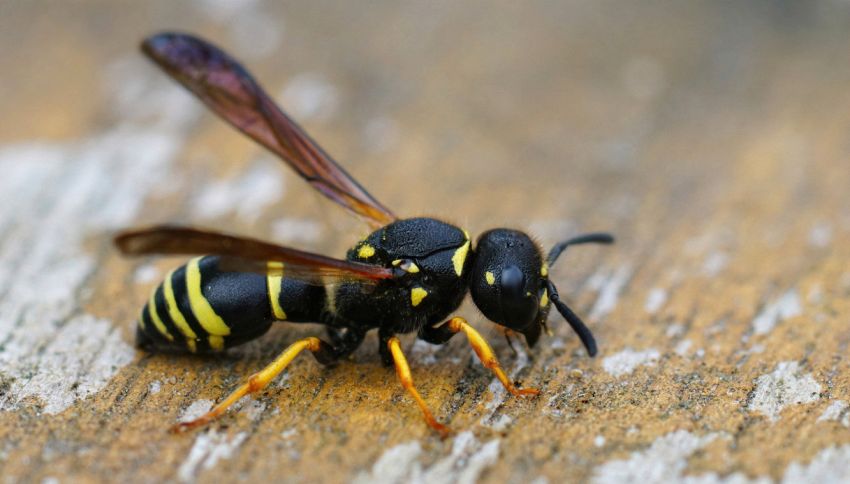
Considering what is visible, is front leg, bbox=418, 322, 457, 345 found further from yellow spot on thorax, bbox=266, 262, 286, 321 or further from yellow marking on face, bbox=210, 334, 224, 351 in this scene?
yellow marking on face, bbox=210, 334, 224, 351

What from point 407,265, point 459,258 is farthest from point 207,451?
point 459,258

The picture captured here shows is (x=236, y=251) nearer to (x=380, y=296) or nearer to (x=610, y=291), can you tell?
(x=380, y=296)

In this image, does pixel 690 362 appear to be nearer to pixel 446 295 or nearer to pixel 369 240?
pixel 446 295

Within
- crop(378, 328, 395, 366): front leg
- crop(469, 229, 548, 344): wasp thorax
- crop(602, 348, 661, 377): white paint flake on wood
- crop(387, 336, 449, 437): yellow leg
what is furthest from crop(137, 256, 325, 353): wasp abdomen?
crop(602, 348, 661, 377): white paint flake on wood

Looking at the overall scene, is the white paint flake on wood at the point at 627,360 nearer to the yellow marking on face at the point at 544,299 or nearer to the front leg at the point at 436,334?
the yellow marking on face at the point at 544,299

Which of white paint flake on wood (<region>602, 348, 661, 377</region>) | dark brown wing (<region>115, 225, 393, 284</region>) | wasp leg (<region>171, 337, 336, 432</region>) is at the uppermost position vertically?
dark brown wing (<region>115, 225, 393, 284</region>)

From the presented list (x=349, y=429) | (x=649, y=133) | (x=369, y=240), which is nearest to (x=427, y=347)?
(x=369, y=240)
